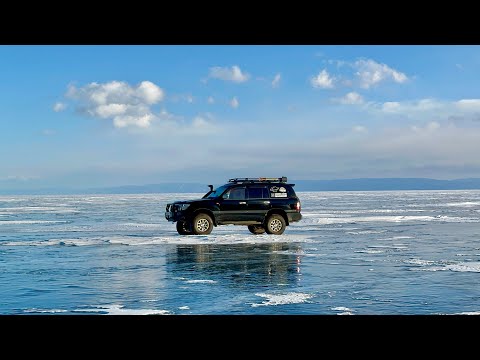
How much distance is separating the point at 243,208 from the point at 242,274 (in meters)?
9.48

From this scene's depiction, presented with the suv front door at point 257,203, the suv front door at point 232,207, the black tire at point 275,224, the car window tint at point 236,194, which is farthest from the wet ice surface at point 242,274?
the car window tint at point 236,194

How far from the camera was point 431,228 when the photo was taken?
24984 millimetres

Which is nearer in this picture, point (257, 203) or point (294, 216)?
point (257, 203)

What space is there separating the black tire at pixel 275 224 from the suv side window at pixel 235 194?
1.33 meters

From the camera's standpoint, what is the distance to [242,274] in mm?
12320

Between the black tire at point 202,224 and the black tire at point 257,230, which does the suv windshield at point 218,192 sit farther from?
the black tire at point 257,230

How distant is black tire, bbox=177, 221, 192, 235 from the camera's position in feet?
72.9

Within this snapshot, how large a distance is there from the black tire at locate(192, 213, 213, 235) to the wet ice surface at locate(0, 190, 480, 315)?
399 mm

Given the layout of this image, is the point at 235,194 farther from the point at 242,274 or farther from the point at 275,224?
the point at 242,274

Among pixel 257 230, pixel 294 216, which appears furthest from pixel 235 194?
pixel 294 216
